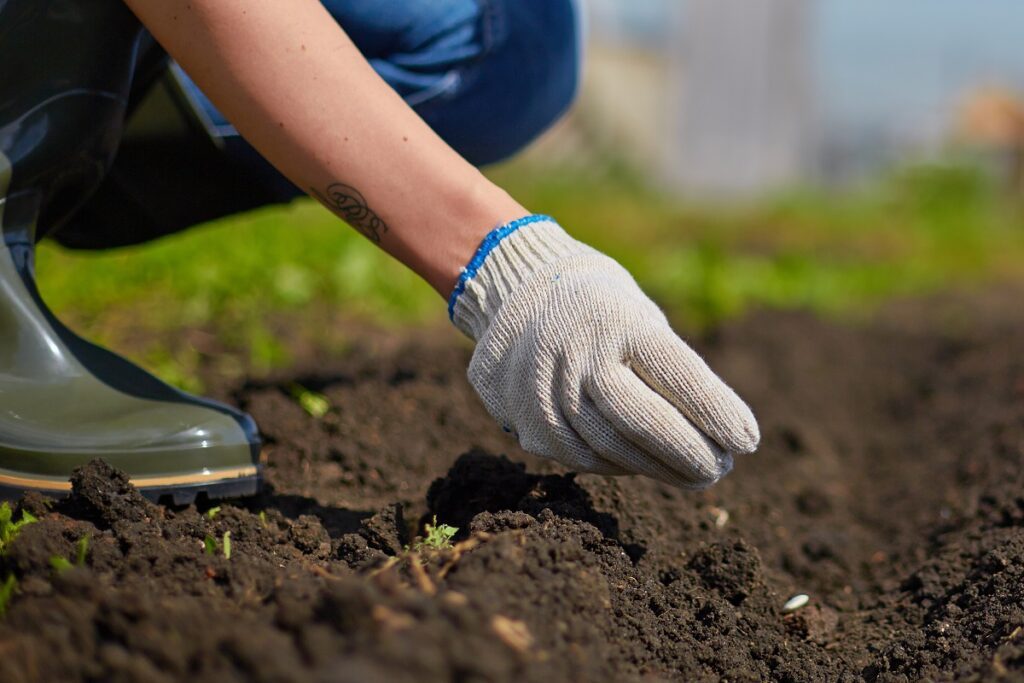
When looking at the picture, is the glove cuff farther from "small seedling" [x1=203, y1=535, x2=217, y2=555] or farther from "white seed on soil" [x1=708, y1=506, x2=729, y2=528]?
"white seed on soil" [x1=708, y1=506, x2=729, y2=528]

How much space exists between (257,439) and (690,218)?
6091mm

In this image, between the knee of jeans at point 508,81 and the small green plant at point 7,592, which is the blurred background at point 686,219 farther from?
the small green plant at point 7,592

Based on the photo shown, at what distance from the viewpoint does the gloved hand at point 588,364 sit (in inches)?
53.7

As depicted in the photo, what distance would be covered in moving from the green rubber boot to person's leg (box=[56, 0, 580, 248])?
319 mm

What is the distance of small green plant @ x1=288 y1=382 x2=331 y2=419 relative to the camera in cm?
217

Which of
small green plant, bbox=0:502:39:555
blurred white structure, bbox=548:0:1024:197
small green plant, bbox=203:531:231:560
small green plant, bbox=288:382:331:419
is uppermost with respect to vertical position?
small green plant, bbox=203:531:231:560

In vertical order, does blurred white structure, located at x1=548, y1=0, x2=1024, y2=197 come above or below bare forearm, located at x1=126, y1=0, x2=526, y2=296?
below

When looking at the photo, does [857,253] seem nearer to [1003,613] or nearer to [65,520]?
[1003,613]

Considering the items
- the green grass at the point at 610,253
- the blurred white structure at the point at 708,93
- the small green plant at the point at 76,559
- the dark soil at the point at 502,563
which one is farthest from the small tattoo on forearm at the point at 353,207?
the blurred white structure at the point at 708,93

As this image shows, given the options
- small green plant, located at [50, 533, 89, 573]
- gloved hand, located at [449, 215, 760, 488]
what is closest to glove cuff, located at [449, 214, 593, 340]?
gloved hand, located at [449, 215, 760, 488]

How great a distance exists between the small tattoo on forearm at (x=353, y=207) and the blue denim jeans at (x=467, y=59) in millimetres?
599

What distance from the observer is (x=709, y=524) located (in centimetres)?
186

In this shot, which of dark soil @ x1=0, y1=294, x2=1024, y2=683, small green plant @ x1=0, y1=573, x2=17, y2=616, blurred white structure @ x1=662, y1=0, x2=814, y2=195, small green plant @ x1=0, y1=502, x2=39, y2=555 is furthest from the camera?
blurred white structure @ x1=662, y1=0, x2=814, y2=195

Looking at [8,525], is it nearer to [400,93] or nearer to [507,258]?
[507,258]
